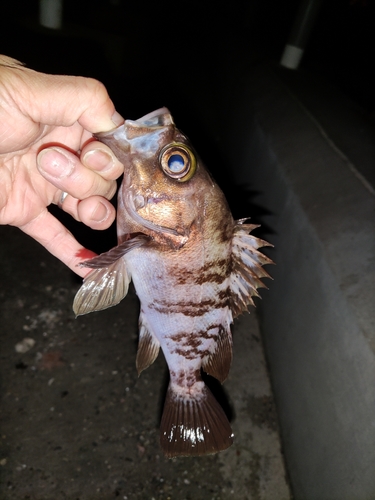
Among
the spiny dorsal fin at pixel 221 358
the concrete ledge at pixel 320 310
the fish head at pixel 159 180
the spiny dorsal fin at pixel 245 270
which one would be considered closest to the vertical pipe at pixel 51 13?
the concrete ledge at pixel 320 310

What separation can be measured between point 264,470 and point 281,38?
9909 millimetres

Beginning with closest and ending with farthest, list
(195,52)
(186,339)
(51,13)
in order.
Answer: (186,339)
(51,13)
(195,52)

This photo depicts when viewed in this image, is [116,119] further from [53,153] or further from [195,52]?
[195,52]

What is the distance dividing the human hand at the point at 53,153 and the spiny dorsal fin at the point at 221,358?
2.97 ft

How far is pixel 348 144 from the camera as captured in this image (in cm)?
375

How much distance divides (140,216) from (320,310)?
159 cm

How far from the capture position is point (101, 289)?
1.79 meters

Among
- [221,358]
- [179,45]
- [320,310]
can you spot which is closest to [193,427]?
[221,358]

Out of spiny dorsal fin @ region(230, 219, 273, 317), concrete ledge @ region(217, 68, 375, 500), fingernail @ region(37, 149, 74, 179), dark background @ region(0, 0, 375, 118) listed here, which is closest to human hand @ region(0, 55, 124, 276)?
fingernail @ region(37, 149, 74, 179)

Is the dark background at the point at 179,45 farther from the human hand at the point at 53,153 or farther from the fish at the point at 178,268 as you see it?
the fish at the point at 178,268

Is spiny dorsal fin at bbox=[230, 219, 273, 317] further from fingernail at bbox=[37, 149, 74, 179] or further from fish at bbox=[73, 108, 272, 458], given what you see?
fingernail at bbox=[37, 149, 74, 179]

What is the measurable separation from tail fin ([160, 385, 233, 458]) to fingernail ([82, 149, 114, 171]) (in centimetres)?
131

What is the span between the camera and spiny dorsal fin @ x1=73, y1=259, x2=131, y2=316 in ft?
5.78

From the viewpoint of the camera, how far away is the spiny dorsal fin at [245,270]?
6.42 ft
